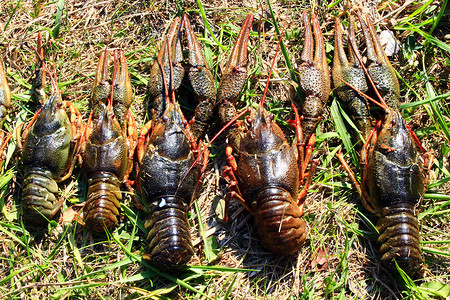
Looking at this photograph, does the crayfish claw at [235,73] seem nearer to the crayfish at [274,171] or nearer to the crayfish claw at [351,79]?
the crayfish at [274,171]

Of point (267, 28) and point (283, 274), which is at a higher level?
point (267, 28)

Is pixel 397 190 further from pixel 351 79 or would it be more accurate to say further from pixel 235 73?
pixel 235 73

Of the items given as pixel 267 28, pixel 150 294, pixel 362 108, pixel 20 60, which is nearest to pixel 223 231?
pixel 150 294

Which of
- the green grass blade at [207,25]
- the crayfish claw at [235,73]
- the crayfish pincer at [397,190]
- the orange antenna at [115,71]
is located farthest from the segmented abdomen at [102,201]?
the crayfish pincer at [397,190]

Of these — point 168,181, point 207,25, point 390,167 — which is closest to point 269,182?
point 168,181

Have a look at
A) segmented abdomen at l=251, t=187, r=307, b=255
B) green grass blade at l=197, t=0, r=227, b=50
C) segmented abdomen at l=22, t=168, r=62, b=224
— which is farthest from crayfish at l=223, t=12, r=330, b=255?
segmented abdomen at l=22, t=168, r=62, b=224

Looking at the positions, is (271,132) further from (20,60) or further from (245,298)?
(20,60)

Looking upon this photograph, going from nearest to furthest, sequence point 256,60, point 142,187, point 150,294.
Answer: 1. point 150,294
2. point 142,187
3. point 256,60

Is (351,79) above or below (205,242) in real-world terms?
above
